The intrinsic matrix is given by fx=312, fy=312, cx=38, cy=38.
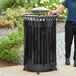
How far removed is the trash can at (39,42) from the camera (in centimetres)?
529

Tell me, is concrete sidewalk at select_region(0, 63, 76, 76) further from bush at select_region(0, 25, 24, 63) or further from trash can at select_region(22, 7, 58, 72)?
bush at select_region(0, 25, 24, 63)

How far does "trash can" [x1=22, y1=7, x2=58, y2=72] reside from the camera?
5.29m

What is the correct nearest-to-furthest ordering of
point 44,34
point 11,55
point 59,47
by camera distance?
point 44,34, point 11,55, point 59,47

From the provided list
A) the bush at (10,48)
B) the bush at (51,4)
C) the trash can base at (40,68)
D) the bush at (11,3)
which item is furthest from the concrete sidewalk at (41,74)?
the bush at (11,3)

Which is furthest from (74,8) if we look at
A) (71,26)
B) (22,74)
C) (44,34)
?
(22,74)

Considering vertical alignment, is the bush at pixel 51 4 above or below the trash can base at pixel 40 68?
above

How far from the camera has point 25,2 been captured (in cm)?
1230

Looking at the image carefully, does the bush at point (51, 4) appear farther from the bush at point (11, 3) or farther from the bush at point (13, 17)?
the bush at point (13, 17)

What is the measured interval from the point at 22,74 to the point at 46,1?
23.6 feet

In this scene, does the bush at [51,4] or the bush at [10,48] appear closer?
the bush at [10,48]

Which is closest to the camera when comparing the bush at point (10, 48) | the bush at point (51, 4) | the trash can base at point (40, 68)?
the trash can base at point (40, 68)

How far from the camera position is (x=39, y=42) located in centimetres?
532

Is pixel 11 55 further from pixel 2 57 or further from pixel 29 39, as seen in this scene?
pixel 29 39

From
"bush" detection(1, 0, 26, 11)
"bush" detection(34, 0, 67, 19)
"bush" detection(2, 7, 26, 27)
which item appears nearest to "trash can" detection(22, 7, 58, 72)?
"bush" detection(2, 7, 26, 27)
